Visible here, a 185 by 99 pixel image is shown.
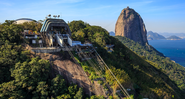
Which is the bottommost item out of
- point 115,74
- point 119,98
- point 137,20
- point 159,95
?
point 159,95

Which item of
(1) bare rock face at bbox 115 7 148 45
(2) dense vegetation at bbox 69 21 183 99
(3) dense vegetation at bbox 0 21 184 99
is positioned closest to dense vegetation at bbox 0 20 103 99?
(3) dense vegetation at bbox 0 21 184 99

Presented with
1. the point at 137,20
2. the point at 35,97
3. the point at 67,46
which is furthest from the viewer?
the point at 137,20

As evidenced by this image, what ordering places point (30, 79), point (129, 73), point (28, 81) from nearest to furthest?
point (28, 81) < point (30, 79) < point (129, 73)

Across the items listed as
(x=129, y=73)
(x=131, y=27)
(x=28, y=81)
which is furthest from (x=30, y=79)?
(x=131, y=27)

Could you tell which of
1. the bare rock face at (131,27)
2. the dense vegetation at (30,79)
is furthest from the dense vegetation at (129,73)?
the bare rock face at (131,27)

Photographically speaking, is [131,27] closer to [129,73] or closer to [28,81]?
[129,73]

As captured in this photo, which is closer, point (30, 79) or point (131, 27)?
point (30, 79)

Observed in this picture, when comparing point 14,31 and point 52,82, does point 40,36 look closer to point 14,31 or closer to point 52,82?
point 14,31

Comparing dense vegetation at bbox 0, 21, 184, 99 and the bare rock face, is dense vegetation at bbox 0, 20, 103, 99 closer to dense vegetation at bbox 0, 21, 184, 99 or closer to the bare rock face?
dense vegetation at bbox 0, 21, 184, 99

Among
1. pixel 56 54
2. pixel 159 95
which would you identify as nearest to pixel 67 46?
pixel 56 54

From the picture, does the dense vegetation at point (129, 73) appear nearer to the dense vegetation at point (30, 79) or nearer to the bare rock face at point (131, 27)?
the dense vegetation at point (30, 79)

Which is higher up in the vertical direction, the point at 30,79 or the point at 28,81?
the point at 30,79
